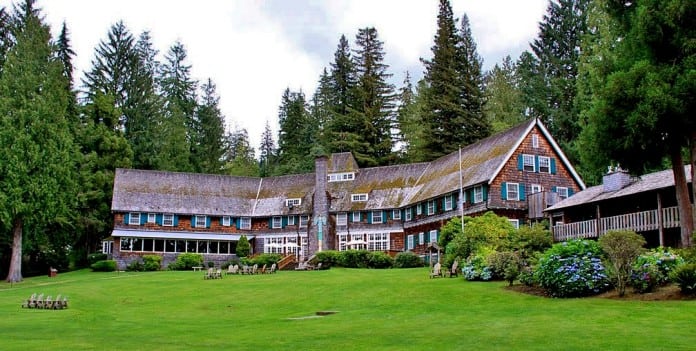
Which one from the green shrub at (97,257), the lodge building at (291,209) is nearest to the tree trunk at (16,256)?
the lodge building at (291,209)

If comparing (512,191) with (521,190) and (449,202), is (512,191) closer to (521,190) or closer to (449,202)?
(521,190)

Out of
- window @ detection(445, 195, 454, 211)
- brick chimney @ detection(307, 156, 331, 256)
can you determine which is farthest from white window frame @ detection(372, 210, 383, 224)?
window @ detection(445, 195, 454, 211)

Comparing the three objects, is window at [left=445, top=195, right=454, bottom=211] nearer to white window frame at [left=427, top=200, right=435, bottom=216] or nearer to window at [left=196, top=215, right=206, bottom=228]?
white window frame at [left=427, top=200, right=435, bottom=216]

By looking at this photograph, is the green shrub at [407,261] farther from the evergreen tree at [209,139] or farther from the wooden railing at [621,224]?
the evergreen tree at [209,139]

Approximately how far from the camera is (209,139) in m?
79.8

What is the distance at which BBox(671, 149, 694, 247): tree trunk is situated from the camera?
83.6 feet

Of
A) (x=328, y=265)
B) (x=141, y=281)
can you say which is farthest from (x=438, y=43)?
(x=141, y=281)

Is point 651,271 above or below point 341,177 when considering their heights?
below

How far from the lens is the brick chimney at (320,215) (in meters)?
58.7

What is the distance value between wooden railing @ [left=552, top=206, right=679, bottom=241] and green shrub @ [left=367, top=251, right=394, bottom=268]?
12533 millimetres

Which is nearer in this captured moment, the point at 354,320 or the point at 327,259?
the point at 354,320

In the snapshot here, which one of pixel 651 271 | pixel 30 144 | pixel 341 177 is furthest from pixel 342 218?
pixel 651 271

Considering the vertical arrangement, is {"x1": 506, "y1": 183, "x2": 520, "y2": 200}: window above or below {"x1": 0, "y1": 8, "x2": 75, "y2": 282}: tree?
below

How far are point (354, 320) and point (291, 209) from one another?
1640 inches
